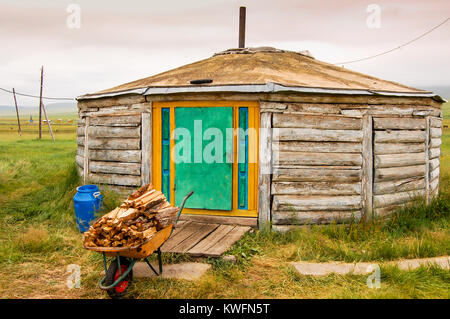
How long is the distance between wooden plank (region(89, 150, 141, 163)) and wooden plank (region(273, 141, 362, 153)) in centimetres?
263

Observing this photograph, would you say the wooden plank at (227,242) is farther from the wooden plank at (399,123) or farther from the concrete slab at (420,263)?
the wooden plank at (399,123)

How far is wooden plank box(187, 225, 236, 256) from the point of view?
497 cm

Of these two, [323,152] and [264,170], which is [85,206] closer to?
[264,170]

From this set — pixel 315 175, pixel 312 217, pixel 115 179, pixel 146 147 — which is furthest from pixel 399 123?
pixel 115 179

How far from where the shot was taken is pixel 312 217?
615 centimetres

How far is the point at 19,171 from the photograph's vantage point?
12469 millimetres

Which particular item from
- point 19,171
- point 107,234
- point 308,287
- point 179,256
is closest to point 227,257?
point 179,256

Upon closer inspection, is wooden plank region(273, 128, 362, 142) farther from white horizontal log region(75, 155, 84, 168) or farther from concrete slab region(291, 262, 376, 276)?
white horizontal log region(75, 155, 84, 168)

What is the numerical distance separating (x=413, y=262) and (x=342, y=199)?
62.6 inches

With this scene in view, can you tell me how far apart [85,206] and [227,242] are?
258cm

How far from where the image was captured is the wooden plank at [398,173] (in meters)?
6.46

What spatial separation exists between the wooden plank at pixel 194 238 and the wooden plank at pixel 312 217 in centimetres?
109

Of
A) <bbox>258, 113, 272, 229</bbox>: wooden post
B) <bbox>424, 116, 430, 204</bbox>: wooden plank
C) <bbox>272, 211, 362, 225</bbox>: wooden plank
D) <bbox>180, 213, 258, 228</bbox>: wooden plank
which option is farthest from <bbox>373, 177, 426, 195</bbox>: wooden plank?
<bbox>180, 213, 258, 228</bbox>: wooden plank

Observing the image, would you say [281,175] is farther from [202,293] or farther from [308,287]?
[202,293]
